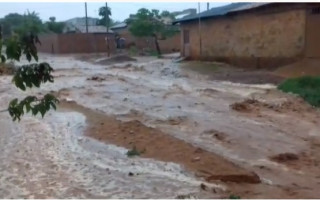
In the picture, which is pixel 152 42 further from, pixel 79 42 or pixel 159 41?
pixel 79 42

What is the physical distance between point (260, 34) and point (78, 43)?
2726 centimetres

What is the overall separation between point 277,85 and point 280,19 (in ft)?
17.4

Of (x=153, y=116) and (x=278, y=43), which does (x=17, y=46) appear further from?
(x=278, y=43)

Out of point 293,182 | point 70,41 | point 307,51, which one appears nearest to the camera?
point 293,182

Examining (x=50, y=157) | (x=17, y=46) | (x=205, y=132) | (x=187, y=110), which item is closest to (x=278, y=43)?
(x=187, y=110)

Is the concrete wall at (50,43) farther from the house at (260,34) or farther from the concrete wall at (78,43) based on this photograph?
the house at (260,34)

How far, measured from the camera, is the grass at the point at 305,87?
12828 millimetres

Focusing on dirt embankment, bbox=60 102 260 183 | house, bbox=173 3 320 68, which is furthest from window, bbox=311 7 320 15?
Result: dirt embankment, bbox=60 102 260 183

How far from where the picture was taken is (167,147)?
24.7ft

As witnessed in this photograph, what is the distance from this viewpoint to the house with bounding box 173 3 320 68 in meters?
18.2

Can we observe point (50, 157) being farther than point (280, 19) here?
No

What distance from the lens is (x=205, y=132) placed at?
29.2 ft

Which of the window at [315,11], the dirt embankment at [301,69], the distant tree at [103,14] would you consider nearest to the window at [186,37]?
the dirt embankment at [301,69]

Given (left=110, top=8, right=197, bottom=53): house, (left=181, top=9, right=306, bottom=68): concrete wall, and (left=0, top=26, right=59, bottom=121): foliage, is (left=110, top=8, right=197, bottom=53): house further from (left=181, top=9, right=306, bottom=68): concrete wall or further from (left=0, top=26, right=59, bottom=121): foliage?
(left=0, top=26, right=59, bottom=121): foliage
